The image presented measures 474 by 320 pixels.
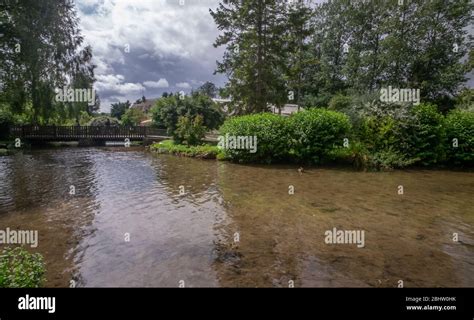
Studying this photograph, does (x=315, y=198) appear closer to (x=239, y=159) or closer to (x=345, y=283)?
(x=345, y=283)

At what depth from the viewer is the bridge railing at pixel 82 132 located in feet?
85.2

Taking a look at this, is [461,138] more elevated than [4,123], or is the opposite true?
[4,123]

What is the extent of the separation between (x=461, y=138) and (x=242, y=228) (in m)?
15.6

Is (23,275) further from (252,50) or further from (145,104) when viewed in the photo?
(145,104)

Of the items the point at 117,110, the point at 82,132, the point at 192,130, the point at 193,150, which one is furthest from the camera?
the point at 117,110

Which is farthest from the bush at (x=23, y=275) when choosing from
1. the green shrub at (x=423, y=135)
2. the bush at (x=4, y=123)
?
the bush at (x=4, y=123)

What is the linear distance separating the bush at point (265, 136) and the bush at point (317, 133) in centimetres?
55

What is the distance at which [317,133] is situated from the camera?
1513cm

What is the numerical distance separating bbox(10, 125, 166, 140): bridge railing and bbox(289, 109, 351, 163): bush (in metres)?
21.3

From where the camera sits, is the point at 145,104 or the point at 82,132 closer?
the point at 82,132

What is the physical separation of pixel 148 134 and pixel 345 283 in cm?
3143

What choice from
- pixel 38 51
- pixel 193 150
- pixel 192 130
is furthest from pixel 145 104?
pixel 38 51

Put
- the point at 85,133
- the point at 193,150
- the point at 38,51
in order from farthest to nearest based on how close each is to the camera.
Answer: the point at 85,133, the point at 193,150, the point at 38,51
